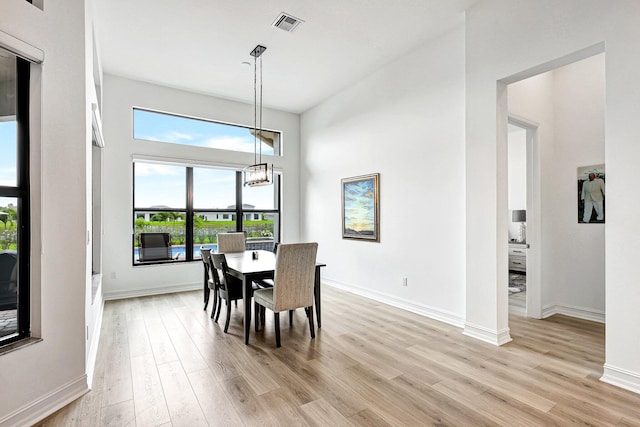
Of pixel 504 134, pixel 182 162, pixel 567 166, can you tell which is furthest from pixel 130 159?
pixel 567 166

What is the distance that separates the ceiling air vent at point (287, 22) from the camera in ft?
11.5

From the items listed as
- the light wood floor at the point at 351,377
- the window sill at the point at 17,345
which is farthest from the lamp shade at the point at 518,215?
the window sill at the point at 17,345

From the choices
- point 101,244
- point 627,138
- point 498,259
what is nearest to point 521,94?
point 627,138

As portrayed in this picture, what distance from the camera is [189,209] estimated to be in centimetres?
565

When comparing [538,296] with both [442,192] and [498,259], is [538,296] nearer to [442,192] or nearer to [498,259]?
[498,259]

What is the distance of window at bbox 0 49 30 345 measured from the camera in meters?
1.94

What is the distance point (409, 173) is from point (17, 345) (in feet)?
13.3

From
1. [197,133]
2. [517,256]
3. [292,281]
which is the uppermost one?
[197,133]

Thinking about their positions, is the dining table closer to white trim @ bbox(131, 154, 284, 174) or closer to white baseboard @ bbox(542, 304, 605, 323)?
white trim @ bbox(131, 154, 284, 174)

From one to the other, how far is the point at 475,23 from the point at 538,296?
126 inches

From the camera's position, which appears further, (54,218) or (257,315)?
(257,315)

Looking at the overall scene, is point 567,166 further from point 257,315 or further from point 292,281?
point 257,315

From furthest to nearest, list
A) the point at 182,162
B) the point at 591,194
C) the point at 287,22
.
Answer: the point at 182,162 → the point at 591,194 → the point at 287,22

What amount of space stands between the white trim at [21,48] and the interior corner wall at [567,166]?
170 inches
